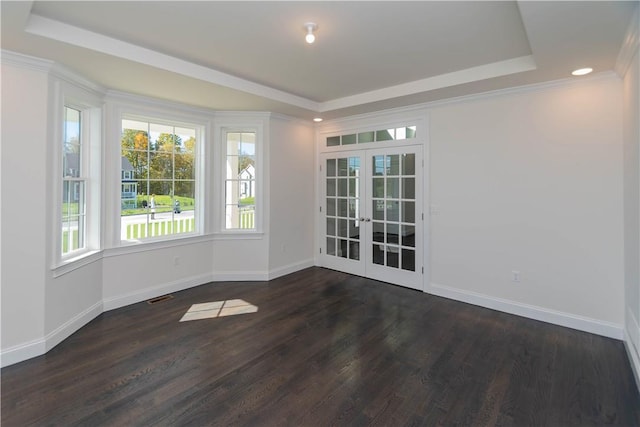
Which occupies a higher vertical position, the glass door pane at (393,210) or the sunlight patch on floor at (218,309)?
the glass door pane at (393,210)

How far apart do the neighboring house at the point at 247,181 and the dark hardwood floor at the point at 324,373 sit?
6.34 feet

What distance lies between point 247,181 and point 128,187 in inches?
62.8

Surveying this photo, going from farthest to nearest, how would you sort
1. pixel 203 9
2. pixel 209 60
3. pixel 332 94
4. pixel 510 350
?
pixel 332 94
pixel 209 60
pixel 510 350
pixel 203 9

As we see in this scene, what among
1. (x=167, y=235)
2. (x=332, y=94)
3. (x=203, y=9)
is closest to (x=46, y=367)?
(x=167, y=235)

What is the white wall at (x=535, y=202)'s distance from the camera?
3117mm

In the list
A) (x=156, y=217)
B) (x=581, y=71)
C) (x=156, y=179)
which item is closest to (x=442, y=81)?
(x=581, y=71)

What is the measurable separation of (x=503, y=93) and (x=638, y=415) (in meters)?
3.11

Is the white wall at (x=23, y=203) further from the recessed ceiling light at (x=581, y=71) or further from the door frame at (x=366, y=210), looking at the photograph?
the recessed ceiling light at (x=581, y=71)

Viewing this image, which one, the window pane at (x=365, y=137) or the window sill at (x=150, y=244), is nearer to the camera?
the window sill at (x=150, y=244)

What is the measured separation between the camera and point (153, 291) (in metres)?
4.09

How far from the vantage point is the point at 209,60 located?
10.4ft

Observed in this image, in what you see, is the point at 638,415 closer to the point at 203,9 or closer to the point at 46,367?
the point at 203,9

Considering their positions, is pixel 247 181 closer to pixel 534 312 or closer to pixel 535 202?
pixel 535 202

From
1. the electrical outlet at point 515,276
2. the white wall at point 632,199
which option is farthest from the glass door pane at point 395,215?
the white wall at point 632,199
